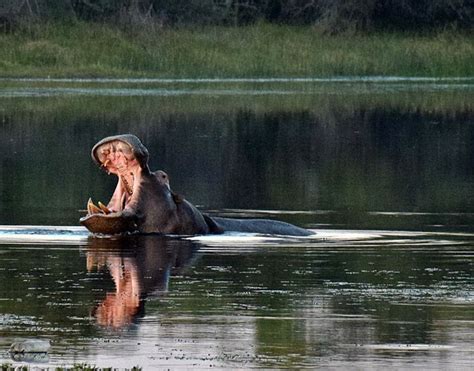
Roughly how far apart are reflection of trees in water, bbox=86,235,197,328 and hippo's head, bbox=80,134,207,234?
146 mm

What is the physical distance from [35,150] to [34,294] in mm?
15518

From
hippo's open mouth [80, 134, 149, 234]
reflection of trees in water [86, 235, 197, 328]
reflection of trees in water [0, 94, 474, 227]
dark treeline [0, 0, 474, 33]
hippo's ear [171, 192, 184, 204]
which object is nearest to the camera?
reflection of trees in water [86, 235, 197, 328]

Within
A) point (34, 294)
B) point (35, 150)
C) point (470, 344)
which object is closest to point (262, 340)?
point (470, 344)

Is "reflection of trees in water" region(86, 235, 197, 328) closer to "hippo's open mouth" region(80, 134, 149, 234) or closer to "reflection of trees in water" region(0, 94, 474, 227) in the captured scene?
"hippo's open mouth" region(80, 134, 149, 234)

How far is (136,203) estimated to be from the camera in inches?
539

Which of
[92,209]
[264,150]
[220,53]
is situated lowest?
[220,53]

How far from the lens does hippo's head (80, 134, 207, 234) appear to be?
13359 millimetres

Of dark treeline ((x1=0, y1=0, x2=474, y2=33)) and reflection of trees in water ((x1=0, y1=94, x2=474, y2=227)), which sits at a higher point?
reflection of trees in water ((x1=0, y1=94, x2=474, y2=227))

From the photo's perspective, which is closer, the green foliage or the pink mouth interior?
the pink mouth interior

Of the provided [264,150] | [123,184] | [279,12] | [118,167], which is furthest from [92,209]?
[279,12]

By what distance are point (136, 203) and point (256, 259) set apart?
1313mm

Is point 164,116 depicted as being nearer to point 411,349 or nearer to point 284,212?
point 284,212

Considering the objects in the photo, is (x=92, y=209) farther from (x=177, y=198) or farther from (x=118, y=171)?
(x=177, y=198)

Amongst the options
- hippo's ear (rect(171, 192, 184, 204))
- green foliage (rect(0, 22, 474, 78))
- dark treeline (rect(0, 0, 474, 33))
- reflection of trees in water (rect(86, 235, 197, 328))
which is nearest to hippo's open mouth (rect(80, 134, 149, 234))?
reflection of trees in water (rect(86, 235, 197, 328))
